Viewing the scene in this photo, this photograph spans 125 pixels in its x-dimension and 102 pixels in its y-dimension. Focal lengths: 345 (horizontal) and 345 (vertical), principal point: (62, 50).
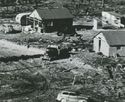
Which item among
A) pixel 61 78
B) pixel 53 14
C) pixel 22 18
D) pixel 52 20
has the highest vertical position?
pixel 53 14

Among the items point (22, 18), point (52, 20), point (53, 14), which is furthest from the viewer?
point (22, 18)

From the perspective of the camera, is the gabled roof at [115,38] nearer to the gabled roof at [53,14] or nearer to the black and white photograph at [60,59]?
the black and white photograph at [60,59]

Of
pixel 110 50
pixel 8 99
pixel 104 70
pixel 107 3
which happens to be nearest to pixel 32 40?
pixel 110 50

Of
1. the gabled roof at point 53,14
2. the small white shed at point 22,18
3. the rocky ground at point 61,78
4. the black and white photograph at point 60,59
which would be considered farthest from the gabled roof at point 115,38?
the small white shed at point 22,18

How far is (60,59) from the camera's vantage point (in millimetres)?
50219

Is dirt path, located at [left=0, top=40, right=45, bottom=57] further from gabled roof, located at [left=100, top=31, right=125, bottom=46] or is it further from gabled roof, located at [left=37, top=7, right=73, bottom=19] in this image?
gabled roof, located at [left=37, top=7, right=73, bottom=19]

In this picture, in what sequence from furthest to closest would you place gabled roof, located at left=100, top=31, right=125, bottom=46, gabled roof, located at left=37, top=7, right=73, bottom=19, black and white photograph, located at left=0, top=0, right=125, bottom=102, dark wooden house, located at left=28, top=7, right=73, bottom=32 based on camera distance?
gabled roof, located at left=37, top=7, right=73, bottom=19
dark wooden house, located at left=28, top=7, right=73, bottom=32
gabled roof, located at left=100, top=31, right=125, bottom=46
black and white photograph, located at left=0, top=0, right=125, bottom=102

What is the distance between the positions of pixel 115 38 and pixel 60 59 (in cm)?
885

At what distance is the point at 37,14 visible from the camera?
6894 centimetres

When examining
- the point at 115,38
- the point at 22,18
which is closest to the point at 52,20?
the point at 22,18

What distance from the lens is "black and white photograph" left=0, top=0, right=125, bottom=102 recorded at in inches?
1465

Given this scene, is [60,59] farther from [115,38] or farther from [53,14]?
[53,14]

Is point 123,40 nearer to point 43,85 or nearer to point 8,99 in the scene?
point 43,85

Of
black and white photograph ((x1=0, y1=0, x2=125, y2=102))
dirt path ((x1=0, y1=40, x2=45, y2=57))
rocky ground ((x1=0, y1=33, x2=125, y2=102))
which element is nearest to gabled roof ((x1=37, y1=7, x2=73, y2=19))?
black and white photograph ((x1=0, y1=0, x2=125, y2=102))
